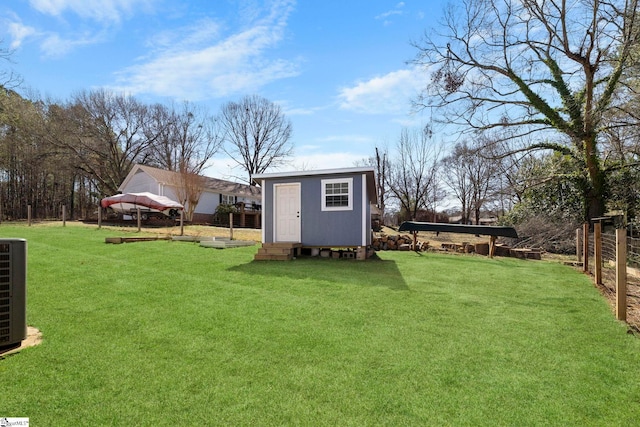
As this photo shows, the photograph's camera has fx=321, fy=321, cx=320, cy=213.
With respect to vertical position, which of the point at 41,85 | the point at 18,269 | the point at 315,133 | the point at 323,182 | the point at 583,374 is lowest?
the point at 583,374

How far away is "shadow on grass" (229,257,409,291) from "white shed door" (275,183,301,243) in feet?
3.96

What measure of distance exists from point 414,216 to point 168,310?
26097 mm

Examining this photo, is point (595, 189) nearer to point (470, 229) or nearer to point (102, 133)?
point (470, 229)

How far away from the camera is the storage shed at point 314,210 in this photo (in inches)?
352

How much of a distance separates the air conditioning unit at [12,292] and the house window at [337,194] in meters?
7.13

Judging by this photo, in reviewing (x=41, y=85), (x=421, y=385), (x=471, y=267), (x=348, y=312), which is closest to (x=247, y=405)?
(x=421, y=385)

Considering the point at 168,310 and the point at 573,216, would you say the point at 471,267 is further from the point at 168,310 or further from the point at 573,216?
the point at 573,216

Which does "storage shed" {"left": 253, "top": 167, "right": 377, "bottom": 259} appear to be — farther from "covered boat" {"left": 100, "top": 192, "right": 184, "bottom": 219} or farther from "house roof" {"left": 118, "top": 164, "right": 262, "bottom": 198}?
"house roof" {"left": 118, "top": 164, "right": 262, "bottom": 198}

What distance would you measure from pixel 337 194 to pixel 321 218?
2.73 feet

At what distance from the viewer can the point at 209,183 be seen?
26.3 metres

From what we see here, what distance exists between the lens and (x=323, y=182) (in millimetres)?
9242

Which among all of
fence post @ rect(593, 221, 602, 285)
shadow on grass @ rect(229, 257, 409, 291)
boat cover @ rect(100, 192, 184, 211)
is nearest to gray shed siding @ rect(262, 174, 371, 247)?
shadow on grass @ rect(229, 257, 409, 291)

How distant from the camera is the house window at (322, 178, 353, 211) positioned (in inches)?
356

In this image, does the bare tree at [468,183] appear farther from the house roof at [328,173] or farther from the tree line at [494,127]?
the house roof at [328,173]
